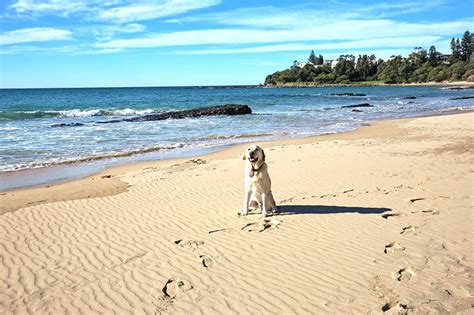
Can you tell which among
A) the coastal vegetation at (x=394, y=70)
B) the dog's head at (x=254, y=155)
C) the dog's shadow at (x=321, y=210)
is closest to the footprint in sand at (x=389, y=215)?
the dog's shadow at (x=321, y=210)

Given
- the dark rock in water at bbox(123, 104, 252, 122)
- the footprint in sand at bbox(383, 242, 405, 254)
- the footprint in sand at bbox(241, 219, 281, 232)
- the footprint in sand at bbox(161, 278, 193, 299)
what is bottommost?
the footprint in sand at bbox(383, 242, 405, 254)

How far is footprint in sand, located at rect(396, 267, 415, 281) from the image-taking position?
485cm

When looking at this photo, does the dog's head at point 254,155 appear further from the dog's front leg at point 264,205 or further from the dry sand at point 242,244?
the dry sand at point 242,244

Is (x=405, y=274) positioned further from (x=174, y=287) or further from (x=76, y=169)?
(x=76, y=169)

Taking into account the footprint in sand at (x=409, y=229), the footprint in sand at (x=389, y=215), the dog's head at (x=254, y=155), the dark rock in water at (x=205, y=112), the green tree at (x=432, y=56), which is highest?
the green tree at (x=432, y=56)

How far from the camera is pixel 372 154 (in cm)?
1338

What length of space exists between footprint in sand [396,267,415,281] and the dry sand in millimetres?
27

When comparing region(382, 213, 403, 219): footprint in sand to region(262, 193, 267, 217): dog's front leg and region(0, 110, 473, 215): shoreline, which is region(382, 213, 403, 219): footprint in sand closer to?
region(262, 193, 267, 217): dog's front leg

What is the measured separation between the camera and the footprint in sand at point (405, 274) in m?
4.85

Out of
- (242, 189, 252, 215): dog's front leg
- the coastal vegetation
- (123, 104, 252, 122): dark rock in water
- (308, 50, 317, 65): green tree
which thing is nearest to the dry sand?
(242, 189, 252, 215): dog's front leg

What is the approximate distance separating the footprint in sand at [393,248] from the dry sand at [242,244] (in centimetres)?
1

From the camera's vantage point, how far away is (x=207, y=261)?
5.60m

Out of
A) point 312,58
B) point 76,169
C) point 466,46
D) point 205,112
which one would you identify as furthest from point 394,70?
point 76,169

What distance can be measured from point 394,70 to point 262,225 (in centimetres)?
14939
